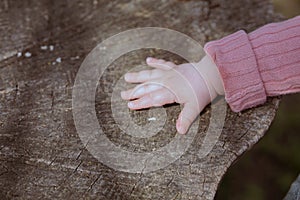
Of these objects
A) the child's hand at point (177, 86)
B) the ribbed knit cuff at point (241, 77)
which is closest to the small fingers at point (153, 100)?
the child's hand at point (177, 86)

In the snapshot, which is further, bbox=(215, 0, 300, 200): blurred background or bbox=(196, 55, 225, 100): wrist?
bbox=(215, 0, 300, 200): blurred background

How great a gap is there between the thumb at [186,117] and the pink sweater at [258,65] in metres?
0.09

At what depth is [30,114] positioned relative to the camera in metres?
1.17

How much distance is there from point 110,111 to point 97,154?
0.12 m

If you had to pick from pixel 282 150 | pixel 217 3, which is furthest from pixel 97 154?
pixel 282 150

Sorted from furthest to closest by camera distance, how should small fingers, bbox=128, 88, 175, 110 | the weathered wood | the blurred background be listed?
the blurred background
small fingers, bbox=128, 88, 175, 110
the weathered wood

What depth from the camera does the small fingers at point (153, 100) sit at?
47.1 inches

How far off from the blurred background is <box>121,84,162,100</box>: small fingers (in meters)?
0.78

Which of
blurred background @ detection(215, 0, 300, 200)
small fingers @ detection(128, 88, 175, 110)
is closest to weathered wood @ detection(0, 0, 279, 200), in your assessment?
small fingers @ detection(128, 88, 175, 110)

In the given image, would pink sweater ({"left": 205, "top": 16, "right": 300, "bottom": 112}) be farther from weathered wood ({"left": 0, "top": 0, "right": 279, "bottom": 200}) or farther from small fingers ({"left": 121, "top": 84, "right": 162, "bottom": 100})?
small fingers ({"left": 121, "top": 84, "right": 162, "bottom": 100})

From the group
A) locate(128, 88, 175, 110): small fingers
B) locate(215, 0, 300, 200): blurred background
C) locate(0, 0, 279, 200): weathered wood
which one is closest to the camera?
locate(0, 0, 279, 200): weathered wood

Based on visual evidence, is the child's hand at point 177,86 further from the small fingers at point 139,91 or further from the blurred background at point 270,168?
the blurred background at point 270,168

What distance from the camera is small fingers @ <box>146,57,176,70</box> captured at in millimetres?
1285

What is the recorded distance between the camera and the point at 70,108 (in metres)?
1.18
